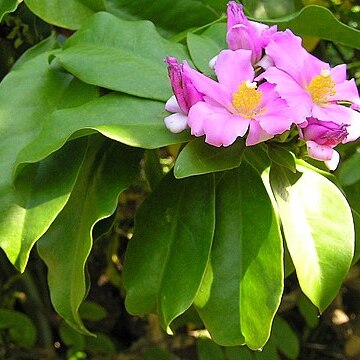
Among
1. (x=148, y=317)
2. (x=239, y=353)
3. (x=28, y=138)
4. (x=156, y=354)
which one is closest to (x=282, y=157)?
(x=28, y=138)

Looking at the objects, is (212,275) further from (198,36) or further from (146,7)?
(146,7)

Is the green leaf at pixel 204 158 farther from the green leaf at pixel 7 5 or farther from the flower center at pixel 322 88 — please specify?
the green leaf at pixel 7 5

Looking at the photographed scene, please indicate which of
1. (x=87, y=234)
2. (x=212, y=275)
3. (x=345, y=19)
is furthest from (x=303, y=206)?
(x=345, y=19)

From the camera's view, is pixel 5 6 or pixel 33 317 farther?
pixel 33 317

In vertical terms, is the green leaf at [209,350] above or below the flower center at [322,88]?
below

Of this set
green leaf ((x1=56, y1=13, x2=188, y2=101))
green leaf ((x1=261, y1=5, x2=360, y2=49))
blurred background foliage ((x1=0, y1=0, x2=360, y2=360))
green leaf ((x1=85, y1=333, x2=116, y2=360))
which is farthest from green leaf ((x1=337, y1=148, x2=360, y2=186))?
green leaf ((x1=85, y1=333, x2=116, y2=360))

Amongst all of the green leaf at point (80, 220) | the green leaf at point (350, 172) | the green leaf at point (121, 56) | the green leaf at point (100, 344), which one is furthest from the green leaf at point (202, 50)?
the green leaf at point (100, 344)
